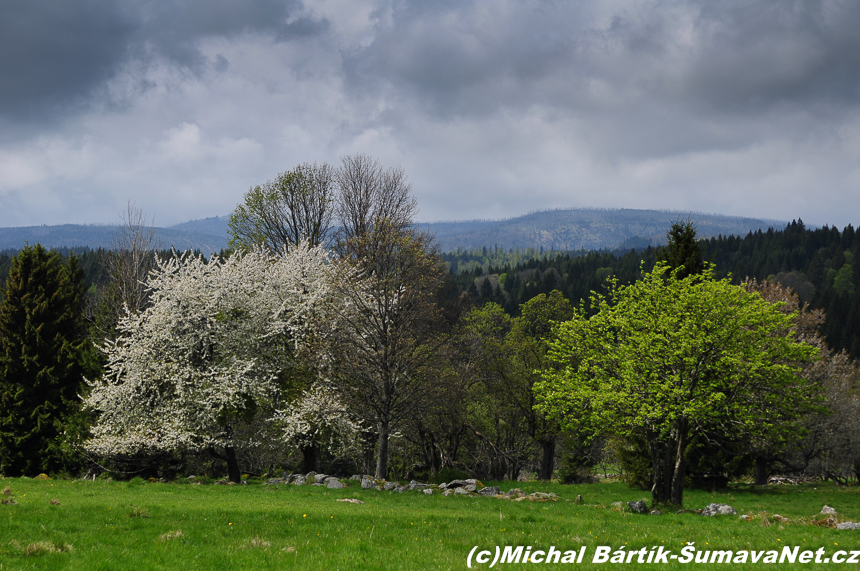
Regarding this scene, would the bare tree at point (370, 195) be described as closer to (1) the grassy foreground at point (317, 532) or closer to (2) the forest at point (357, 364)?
(2) the forest at point (357, 364)

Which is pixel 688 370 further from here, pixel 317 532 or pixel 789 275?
pixel 789 275

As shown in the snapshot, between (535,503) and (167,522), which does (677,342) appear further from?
(167,522)

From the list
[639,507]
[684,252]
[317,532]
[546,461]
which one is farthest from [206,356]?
[684,252]

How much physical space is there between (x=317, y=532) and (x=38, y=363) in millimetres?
31438

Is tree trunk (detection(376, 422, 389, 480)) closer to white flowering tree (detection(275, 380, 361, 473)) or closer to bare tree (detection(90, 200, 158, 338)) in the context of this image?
white flowering tree (detection(275, 380, 361, 473))

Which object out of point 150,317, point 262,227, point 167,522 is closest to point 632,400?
point 167,522

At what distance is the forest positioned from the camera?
2317 cm

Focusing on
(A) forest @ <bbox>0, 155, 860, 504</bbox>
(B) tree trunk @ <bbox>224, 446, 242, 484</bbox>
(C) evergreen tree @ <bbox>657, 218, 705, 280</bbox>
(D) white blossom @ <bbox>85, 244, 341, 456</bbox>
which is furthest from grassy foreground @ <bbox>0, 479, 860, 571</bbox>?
(C) evergreen tree @ <bbox>657, 218, 705, 280</bbox>

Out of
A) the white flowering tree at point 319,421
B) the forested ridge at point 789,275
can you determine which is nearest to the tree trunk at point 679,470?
the white flowering tree at point 319,421

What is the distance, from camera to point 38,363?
114ft

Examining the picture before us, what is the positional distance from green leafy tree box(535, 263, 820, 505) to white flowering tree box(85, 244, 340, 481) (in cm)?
1525

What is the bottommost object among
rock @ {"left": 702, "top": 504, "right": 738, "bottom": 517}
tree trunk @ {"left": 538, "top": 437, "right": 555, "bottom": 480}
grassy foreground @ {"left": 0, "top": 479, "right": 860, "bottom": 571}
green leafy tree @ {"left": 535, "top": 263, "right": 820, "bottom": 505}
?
tree trunk @ {"left": 538, "top": 437, "right": 555, "bottom": 480}

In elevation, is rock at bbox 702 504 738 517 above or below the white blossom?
below

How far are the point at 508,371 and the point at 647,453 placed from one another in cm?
1236
